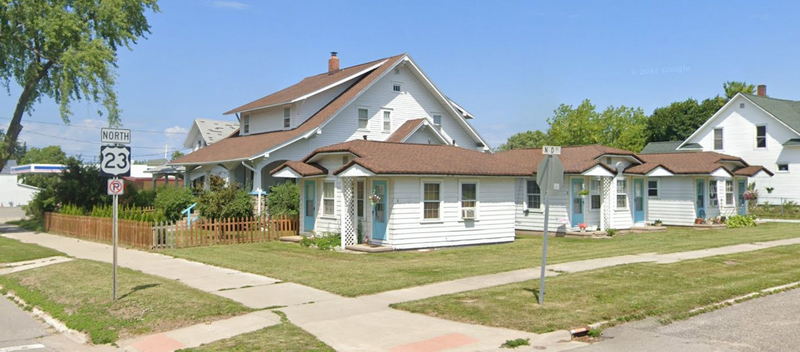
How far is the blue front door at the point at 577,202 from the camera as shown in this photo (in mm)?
26625

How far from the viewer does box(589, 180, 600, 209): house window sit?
27391 mm

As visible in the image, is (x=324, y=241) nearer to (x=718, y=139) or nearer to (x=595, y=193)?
(x=595, y=193)

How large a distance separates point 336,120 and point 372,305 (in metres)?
19.8

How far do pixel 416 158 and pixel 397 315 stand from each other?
11.5m

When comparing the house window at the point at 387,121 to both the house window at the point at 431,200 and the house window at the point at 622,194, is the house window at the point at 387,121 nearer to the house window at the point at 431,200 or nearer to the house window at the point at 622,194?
the house window at the point at 622,194

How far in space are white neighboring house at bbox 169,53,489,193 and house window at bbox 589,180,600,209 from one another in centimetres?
739

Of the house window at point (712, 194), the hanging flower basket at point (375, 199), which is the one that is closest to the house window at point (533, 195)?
the hanging flower basket at point (375, 199)

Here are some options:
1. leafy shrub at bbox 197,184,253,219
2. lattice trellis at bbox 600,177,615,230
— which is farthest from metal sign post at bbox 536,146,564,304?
lattice trellis at bbox 600,177,615,230

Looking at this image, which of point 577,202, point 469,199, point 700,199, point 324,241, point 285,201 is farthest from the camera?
point 700,199

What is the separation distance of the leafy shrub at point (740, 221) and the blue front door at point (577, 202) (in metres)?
8.69

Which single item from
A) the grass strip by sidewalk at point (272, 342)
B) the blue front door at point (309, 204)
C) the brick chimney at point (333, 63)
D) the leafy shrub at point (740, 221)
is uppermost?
the brick chimney at point (333, 63)

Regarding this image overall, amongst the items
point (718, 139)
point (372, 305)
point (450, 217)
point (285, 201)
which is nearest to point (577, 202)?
point (450, 217)

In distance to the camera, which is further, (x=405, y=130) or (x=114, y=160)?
(x=405, y=130)

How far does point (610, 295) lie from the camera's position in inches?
463
